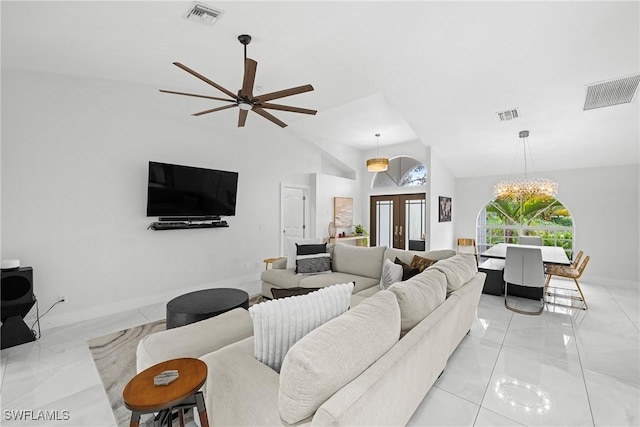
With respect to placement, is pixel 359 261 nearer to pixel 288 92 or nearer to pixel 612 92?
pixel 288 92

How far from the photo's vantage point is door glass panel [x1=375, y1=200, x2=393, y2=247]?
7.34 metres

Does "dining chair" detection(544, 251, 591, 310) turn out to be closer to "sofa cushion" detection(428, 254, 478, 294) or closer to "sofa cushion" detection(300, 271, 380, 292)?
"sofa cushion" detection(428, 254, 478, 294)

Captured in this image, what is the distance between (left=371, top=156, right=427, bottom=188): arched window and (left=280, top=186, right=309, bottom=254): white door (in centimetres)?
226

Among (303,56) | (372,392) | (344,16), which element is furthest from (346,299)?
(303,56)

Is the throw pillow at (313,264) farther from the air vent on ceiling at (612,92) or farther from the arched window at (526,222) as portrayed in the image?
the arched window at (526,222)

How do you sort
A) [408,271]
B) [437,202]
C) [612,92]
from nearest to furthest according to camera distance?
1. [408,271]
2. [612,92]
3. [437,202]

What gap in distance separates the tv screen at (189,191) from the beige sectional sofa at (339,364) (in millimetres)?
2653

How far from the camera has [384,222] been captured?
746cm

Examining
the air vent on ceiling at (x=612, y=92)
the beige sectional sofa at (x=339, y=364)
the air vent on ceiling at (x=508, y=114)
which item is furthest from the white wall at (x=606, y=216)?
the beige sectional sofa at (x=339, y=364)

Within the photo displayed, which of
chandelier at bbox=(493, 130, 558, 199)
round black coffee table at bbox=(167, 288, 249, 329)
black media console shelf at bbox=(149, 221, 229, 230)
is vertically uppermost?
chandelier at bbox=(493, 130, 558, 199)

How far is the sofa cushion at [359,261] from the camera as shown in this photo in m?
3.92

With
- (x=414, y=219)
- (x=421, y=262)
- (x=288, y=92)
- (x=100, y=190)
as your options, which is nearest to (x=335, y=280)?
(x=421, y=262)

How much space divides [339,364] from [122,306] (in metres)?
3.94

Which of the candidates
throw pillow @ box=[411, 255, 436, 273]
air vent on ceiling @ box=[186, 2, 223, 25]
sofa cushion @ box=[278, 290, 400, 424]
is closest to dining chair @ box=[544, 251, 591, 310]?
throw pillow @ box=[411, 255, 436, 273]
